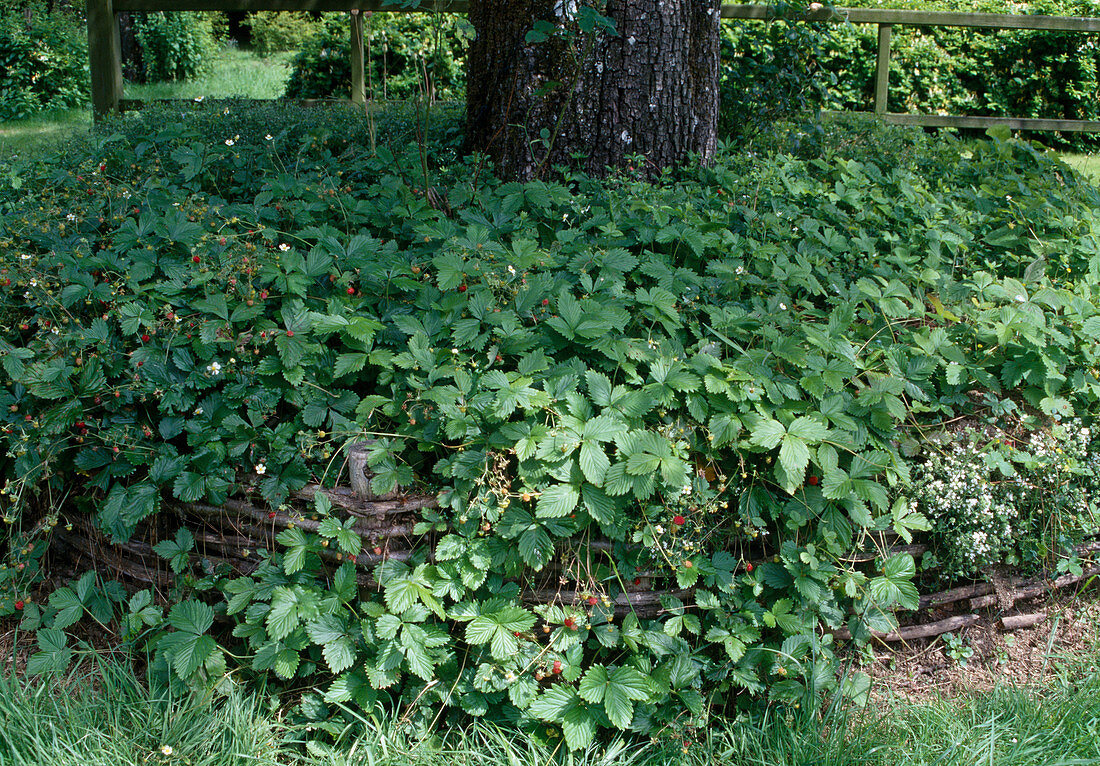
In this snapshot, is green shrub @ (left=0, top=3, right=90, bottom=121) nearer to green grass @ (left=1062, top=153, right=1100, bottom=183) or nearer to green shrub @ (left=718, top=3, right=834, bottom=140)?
green shrub @ (left=718, top=3, right=834, bottom=140)

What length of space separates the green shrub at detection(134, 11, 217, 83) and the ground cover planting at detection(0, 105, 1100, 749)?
14.6 metres

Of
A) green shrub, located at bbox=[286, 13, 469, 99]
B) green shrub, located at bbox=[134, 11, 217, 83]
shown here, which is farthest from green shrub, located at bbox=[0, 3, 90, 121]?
green shrub, located at bbox=[286, 13, 469, 99]

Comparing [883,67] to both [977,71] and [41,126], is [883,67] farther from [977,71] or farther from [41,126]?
[41,126]

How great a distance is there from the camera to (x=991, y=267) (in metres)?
3.09

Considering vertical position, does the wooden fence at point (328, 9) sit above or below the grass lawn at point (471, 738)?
above

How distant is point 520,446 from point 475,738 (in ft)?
2.57

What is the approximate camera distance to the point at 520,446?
2.04 meters

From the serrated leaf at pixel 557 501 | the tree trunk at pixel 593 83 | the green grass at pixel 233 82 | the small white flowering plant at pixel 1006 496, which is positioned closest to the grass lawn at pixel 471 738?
the small white flowering plant at pixel 1006 496

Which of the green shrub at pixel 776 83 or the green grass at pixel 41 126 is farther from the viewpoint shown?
the green grass at pixel 41 126

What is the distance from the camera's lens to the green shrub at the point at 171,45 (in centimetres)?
1502

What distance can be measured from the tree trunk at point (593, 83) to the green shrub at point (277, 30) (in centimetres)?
1613

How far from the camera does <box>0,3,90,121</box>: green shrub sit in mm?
11294

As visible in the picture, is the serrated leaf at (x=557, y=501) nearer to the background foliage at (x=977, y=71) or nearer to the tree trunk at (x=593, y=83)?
the tree trunk at (x=593, y=83)

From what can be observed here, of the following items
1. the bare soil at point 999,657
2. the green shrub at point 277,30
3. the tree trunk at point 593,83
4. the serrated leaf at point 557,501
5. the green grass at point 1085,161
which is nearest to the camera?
the serrated leaf at point 557,501
